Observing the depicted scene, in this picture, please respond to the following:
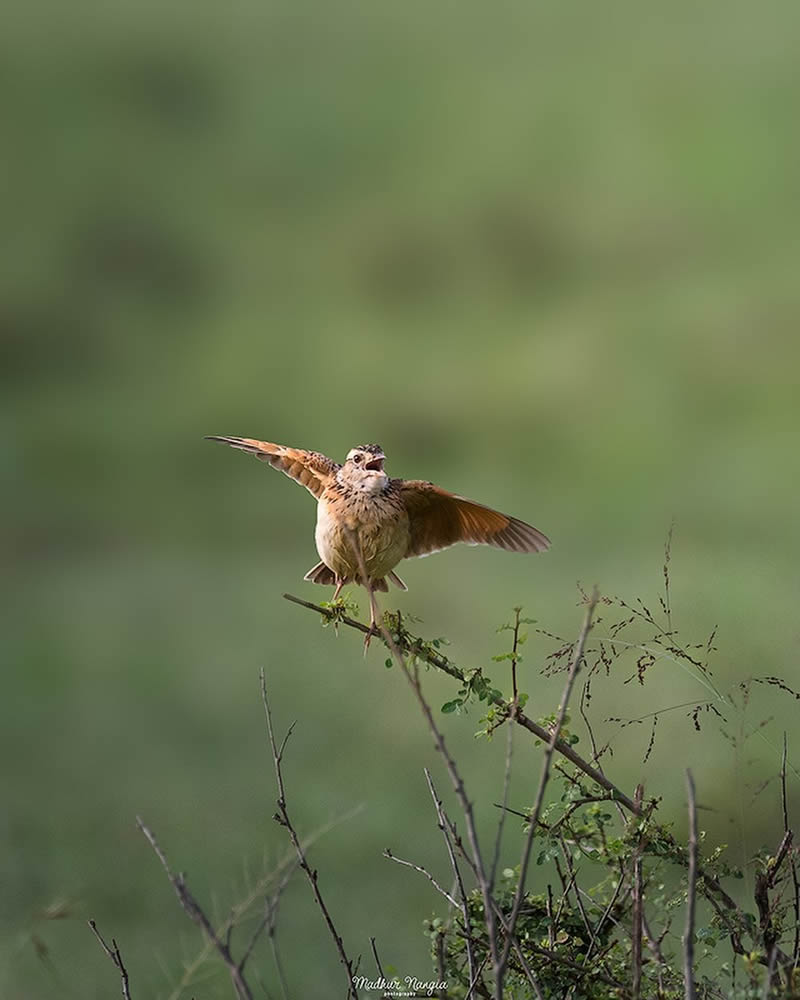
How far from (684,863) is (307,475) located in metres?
1.10

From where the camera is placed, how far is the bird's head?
208cm

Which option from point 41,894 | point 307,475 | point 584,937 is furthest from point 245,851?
point 584,937

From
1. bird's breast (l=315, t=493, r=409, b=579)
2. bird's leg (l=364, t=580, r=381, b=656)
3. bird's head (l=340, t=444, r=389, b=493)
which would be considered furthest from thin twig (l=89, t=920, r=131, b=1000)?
bird's head (l=340, t=444, r=389, b=493)

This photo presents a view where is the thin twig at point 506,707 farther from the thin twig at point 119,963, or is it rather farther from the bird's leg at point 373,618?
the thin twig at point 119,963

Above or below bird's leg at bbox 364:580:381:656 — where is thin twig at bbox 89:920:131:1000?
below

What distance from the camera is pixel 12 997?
3.25 metres

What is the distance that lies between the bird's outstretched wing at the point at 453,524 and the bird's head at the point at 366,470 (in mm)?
51

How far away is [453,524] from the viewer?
218 cm

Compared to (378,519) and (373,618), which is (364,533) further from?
(373,618)

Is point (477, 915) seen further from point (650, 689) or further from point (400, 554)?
point (650, 689)

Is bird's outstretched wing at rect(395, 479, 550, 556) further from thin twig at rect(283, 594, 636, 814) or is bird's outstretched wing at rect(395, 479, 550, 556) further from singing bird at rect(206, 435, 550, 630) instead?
thin twig at rect(283, 594, 636, 814)

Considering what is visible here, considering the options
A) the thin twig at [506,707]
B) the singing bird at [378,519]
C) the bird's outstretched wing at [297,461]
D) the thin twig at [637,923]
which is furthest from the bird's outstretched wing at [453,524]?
the thin twig at [637,923]

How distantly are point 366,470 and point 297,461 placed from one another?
178 millimetres

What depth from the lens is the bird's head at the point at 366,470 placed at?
2.08m
